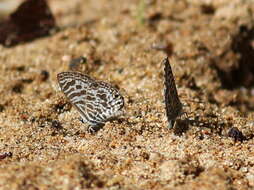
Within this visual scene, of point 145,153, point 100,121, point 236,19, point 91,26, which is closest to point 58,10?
point 91,26

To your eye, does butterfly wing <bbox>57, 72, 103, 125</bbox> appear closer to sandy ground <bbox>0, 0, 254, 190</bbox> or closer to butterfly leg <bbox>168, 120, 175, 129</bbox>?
sandy ground <bbox>0, 0, 254, 190</bbox>

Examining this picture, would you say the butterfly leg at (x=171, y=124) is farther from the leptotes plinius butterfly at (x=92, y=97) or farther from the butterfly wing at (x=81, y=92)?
the butterfly wing at (x=81, y=92)

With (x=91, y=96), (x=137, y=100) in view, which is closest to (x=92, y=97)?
(x=91, y=96)

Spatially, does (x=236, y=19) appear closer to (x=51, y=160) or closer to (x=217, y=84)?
(x=217, y=84)

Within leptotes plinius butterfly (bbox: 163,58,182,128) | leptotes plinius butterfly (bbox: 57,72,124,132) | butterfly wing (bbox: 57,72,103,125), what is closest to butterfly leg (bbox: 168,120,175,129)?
leptotes plinius butterfly (bbox: 163,58,182,128)

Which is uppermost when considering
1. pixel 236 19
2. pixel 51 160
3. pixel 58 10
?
pixel 58 10

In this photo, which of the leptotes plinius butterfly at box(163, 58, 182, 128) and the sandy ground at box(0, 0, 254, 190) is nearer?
the sandy ground at box(0, 0, 254, 190)
